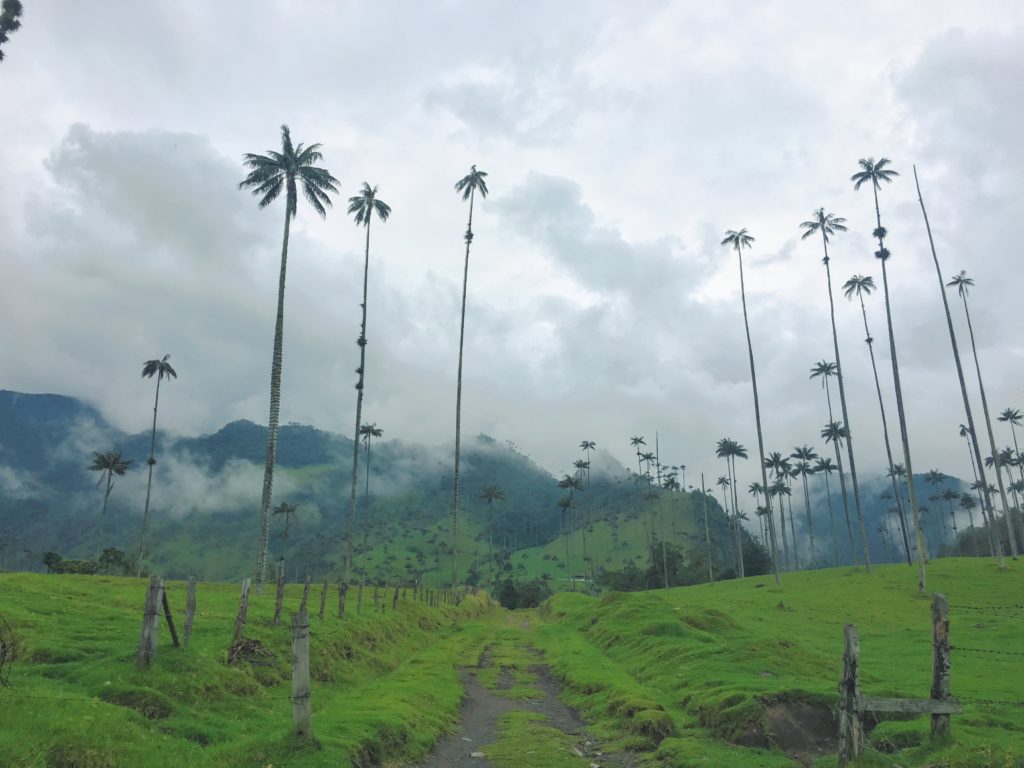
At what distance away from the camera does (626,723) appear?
24375mm

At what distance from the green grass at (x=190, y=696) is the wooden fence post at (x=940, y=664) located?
14.7 meters

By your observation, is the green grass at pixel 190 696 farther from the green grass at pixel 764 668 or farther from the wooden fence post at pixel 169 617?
the green grass at pixel 764 668

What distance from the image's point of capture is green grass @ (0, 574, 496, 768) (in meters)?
13.7

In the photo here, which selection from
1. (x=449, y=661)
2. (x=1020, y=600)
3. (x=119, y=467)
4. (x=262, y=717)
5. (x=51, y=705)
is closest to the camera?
(x=51, y=705)

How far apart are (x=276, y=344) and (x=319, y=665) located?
27.1m

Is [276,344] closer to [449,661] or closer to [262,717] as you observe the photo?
[449,661]

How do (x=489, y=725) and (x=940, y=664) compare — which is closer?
(x=940, y=664)

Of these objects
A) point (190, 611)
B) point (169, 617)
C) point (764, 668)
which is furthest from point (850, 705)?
point (190, 611)

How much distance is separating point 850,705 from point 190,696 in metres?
18.7

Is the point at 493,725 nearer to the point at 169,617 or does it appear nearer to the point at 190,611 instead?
the point at 190,611

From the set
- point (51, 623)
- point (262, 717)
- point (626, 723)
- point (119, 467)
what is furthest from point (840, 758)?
point (119, 467)

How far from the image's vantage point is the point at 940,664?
16.6 meters

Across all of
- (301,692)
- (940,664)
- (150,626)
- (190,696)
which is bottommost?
(190,696)

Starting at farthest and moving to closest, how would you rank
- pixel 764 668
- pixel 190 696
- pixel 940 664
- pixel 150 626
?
pixel 764 668 < pixel 150 626 < pixel 190 696 < pixel 940 664
